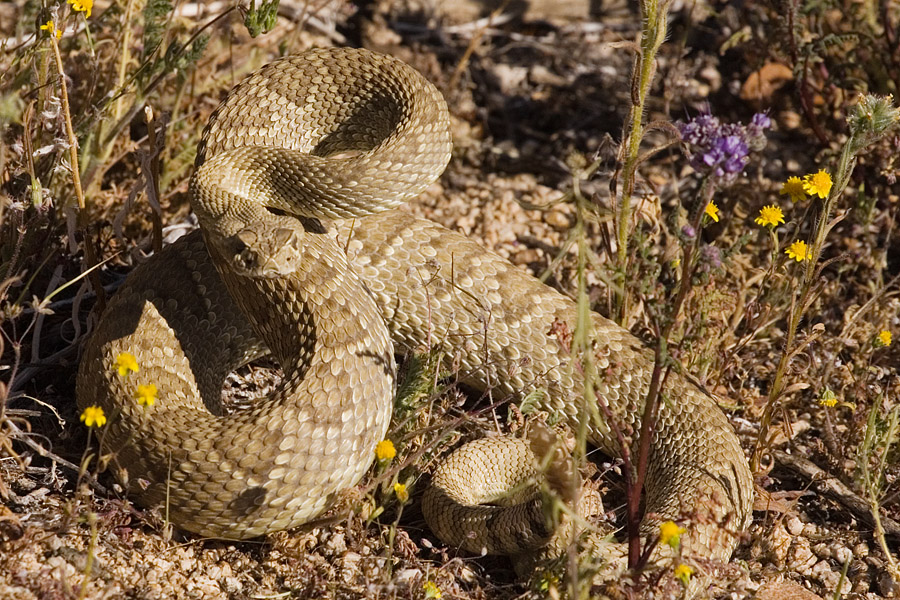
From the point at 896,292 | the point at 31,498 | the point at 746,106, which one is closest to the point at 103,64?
the point at 31,498

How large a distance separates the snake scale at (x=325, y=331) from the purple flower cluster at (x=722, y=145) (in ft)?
2.57

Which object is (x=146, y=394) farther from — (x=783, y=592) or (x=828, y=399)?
(x=828, y=399)

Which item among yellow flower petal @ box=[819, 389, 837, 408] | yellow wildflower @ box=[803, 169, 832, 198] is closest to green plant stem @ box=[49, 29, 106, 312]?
yellow wildflower @ box=[803, 169, 832, 198]

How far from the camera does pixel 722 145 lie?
3.53 meters

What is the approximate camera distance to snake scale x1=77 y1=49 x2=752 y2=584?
429 cm

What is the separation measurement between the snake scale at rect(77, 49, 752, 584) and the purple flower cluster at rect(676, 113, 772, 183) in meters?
0.78

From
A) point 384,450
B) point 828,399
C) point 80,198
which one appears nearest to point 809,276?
point 828,399

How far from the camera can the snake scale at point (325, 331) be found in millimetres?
4285

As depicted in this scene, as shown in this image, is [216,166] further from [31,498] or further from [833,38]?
[833,38]

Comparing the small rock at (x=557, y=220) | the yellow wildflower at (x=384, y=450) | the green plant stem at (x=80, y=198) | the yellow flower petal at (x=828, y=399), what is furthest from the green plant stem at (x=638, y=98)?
the green plant stem at (x=80, y=198)

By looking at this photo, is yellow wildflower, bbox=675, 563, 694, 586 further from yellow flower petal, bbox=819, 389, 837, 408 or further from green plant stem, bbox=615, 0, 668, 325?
yellow flower petal, bbox=819, 389, 837, 408

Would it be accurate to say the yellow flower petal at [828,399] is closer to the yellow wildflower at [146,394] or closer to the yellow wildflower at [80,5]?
the yellow wildflower at [146,394]

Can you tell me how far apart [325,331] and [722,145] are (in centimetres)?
201

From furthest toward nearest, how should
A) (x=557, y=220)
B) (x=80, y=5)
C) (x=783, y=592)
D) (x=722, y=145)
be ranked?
1. (x=557, y=220)
2. (x=80, y=5)
3. (x=783, y=592)
4. (x=722, y=145)
